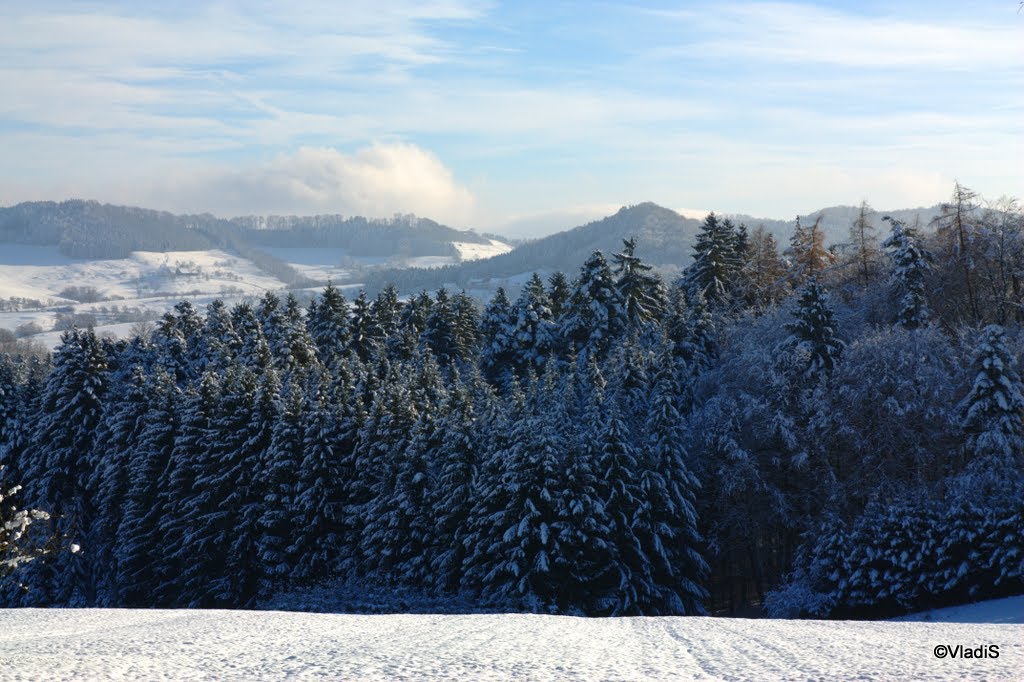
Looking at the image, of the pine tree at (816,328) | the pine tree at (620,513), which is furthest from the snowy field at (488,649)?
the pine tree at (816,328)

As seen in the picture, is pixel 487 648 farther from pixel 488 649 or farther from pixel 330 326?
pixel 330 326

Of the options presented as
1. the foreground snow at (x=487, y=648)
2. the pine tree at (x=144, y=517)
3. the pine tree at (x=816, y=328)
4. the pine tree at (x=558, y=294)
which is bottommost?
the pine tree at (x=144, y=517)

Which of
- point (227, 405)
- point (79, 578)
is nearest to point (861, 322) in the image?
point (227, 405)

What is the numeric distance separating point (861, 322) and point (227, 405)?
39348mm

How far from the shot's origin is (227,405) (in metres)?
44.5

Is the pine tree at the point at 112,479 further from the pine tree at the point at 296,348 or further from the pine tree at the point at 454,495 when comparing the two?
the pine tree at the point at 454,495

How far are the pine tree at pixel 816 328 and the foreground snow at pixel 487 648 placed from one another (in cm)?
2416

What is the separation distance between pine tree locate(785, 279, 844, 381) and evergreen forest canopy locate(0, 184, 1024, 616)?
153 mm

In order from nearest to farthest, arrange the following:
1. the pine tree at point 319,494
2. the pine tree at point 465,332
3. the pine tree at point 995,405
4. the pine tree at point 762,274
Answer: the pine tree at point 995,405
the pine tree at point 319,494
the pine tree at point 762,274
the pine tree at point 465,332

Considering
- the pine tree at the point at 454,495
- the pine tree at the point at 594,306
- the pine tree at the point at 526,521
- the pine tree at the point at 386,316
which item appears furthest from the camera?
the pine tree at the point at 386,316

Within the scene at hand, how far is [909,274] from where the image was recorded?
4572 cm

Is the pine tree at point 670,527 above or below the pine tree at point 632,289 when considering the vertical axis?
below

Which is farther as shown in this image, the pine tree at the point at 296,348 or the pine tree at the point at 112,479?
the pine tree at the point at 296,348

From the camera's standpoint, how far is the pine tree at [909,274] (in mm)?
44469
